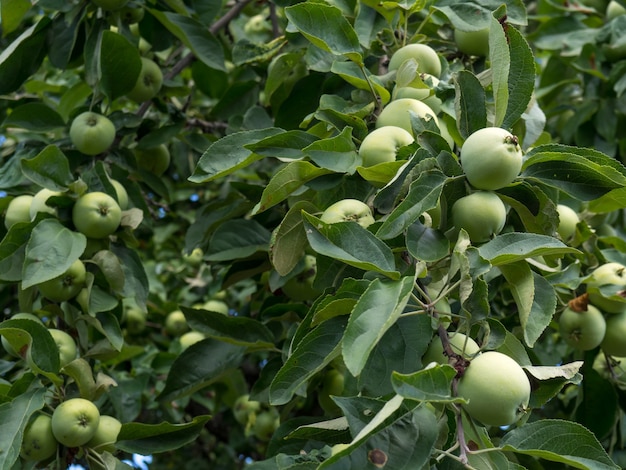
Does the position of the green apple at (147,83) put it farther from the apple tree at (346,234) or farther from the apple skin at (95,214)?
the apple skin at (95,214)

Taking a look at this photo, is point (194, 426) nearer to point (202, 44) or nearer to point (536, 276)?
point (536, 276)

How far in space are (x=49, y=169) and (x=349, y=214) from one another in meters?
0.79

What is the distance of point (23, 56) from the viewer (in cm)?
214

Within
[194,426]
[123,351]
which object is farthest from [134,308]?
[194,426]

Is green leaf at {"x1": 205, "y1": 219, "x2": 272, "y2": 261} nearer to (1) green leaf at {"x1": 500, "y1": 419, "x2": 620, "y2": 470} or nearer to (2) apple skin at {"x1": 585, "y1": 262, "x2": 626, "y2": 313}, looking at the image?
(2) apple skin at {"x1": 585, "y1": 262, "x2": 626, "y2": 313}

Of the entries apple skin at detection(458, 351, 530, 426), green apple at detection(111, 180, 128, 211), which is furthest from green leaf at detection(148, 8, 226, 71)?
apple skin at detection(458, 351, 530, 426)

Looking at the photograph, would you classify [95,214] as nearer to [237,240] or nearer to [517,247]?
[237,240]

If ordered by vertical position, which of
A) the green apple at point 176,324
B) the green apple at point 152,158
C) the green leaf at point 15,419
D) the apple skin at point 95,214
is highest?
the apple skin at point 95,214

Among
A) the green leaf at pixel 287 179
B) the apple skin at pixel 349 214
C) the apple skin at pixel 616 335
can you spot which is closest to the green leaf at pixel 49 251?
the green leaf at pixel 287 179

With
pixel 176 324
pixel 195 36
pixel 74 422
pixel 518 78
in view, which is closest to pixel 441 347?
pixel 518 78

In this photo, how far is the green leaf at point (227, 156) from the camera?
4.96 ft

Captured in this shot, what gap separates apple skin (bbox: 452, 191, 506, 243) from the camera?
4.42 ft

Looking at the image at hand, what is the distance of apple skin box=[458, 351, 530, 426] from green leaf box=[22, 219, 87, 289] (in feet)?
2.97

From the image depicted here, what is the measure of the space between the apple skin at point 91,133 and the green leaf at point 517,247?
112cm
